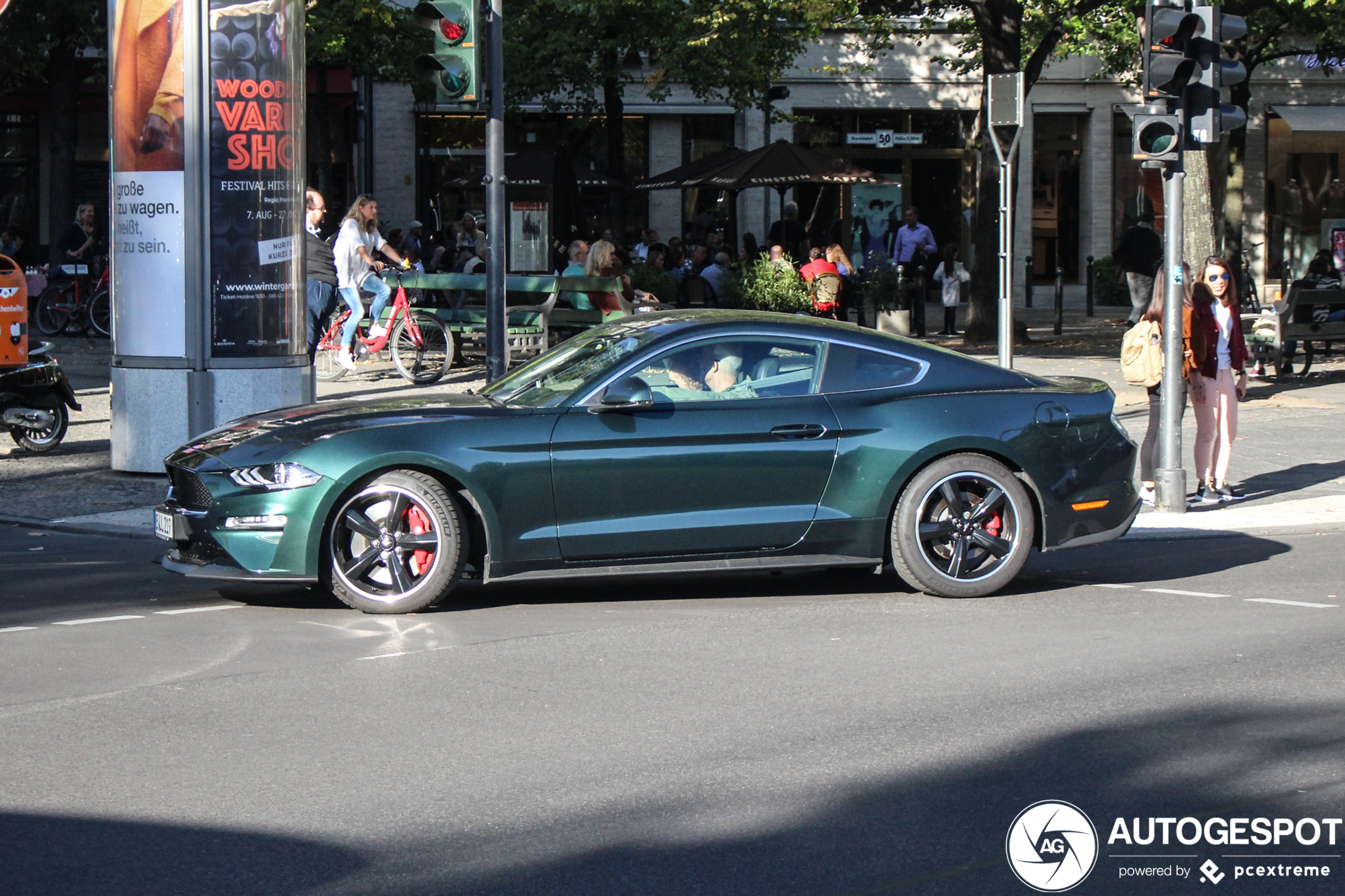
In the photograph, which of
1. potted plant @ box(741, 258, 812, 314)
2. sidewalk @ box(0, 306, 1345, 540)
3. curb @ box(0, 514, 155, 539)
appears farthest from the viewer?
potted plant @ box(741, 258, 812, 314)

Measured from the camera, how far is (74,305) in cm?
2247

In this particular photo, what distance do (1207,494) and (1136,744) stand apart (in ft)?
21.1

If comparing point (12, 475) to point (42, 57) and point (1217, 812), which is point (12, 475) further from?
point (42, 57)

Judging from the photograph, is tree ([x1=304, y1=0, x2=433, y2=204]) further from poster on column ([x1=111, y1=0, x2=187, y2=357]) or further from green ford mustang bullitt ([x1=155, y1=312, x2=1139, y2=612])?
green ford mustang bullitt ([x1=155, y1=312, x2=1139, y2=612])

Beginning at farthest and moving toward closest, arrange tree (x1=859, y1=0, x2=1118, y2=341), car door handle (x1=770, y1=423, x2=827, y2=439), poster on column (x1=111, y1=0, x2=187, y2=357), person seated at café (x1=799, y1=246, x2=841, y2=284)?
1. tree (x1=859, y1=0, x2=1118, y2=341)
2. person seated at café (x1=799, y1=246, x2=841, y2=284)
3. poster on column (x1=111, y1=0, x2=187, y2=357)
4. car door handle (x1=770, y1=423, x2=827, y2=439)

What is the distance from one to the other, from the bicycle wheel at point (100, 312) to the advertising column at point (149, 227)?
10.9m

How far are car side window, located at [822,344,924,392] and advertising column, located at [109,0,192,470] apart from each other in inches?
211

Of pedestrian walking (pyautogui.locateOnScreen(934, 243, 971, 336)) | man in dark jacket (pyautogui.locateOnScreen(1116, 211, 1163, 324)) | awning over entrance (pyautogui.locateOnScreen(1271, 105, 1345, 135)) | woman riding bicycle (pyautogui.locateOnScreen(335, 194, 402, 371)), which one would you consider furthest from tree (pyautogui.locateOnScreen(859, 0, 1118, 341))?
awning over entrance (pyautogui.locateOnScreen(1271, 105, 1345, 135))

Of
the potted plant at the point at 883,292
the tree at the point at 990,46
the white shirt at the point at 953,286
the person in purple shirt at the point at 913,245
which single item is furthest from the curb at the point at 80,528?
the white shirt at the point at 953,286

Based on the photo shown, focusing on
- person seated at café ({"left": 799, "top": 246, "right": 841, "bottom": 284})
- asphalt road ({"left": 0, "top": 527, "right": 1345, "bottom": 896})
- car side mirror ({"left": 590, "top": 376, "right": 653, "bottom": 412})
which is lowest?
asphalt road ({"left": 0, "top": 527, "right": 1345, "bottom": 896})

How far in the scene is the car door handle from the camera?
7781 millimetres

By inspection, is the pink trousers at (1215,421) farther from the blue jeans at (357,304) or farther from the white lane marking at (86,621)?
the blue jeans at (357,304)

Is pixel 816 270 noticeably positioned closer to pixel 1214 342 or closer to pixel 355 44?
pixel 355 44

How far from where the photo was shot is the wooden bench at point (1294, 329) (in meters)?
18.6
